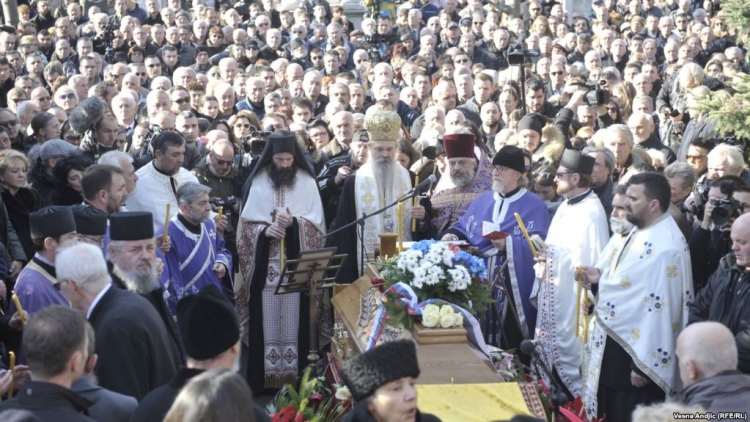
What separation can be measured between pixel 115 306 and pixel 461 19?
1530 centimetres

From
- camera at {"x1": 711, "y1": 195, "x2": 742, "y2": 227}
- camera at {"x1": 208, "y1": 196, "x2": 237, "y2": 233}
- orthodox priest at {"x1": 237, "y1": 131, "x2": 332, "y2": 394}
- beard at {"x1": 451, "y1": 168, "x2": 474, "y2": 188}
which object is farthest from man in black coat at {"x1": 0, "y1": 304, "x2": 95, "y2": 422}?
beard at {"x1": 451, "y1": 168, "x2": 474, "y2": 188}

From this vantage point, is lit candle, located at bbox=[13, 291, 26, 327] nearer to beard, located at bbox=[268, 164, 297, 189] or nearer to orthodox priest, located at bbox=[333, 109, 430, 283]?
beard, located at bbox=[268, 164, 297, 189]

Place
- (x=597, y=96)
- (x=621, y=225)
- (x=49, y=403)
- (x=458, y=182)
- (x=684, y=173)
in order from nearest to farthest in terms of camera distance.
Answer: (x=49, y=403) < (x=621, y=225) < (x=684, y=173) < (x=458, y=182) < (x=597, y=96)

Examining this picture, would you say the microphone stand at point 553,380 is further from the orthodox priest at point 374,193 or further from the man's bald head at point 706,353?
the orthodox priest at point 374,193

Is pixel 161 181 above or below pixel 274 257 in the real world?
above

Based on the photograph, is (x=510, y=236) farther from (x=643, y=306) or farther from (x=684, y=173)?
(x=643, y=306)

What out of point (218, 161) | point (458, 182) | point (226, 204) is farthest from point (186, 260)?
point (458, 182)

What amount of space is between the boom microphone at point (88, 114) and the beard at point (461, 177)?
3309 mm

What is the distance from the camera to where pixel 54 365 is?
4.41 metres

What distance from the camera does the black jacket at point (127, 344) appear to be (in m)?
5.51

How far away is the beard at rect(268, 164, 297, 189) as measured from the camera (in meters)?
9.71

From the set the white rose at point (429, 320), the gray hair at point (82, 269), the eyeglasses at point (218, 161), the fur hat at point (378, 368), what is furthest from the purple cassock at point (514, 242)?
the fur hat at point (378, 368)

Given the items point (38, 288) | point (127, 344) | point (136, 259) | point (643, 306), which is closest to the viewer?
point (127, 344)

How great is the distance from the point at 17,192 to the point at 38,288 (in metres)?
2.49
